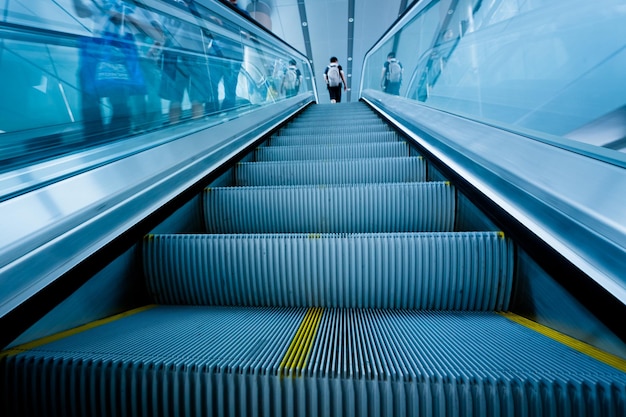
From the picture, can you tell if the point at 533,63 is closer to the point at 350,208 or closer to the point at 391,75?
the point at 350,208

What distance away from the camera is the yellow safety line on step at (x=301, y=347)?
779 millimetres

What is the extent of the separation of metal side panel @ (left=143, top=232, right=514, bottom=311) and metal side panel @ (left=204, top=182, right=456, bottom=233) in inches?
18.2

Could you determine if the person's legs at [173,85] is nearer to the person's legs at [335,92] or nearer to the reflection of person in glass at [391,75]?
the reflection of person in glass at [391,75]

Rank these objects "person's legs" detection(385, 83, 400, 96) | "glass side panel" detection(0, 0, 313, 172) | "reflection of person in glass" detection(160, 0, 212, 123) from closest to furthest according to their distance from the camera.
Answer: "glass side panel" detection(0, 0, 313, 172) < "reflection of person in glass" detection(160, 0, 212, 123) < "person's legs" detection(385, 83, 400, 96)

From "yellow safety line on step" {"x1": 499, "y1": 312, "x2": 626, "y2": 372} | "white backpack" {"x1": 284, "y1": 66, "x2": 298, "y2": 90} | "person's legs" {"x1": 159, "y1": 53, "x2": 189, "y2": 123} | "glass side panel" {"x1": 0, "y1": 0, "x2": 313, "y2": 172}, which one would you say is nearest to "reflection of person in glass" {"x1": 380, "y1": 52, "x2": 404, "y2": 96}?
"white backpack" {"x1": 284, "y1": 66, "x2": 298, "y2": 90}

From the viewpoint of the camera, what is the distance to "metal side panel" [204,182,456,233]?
5.91 ft

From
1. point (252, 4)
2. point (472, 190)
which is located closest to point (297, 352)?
point (472, 190)

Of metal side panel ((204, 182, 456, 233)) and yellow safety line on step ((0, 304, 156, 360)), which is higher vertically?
metal side panel ((204, 182, 456, 233))

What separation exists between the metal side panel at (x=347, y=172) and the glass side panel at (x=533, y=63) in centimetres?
52

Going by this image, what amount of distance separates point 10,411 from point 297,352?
0.81 meters

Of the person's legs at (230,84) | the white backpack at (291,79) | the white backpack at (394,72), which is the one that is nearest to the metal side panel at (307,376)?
the person's legs at (230,84)

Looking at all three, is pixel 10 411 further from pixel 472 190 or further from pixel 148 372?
pixel 472 190

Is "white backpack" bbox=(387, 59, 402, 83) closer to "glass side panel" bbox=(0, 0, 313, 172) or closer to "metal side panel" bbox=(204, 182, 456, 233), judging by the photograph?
"glass side panel" bbox=(0, 0, 313, 172)

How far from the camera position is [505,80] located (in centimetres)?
270
